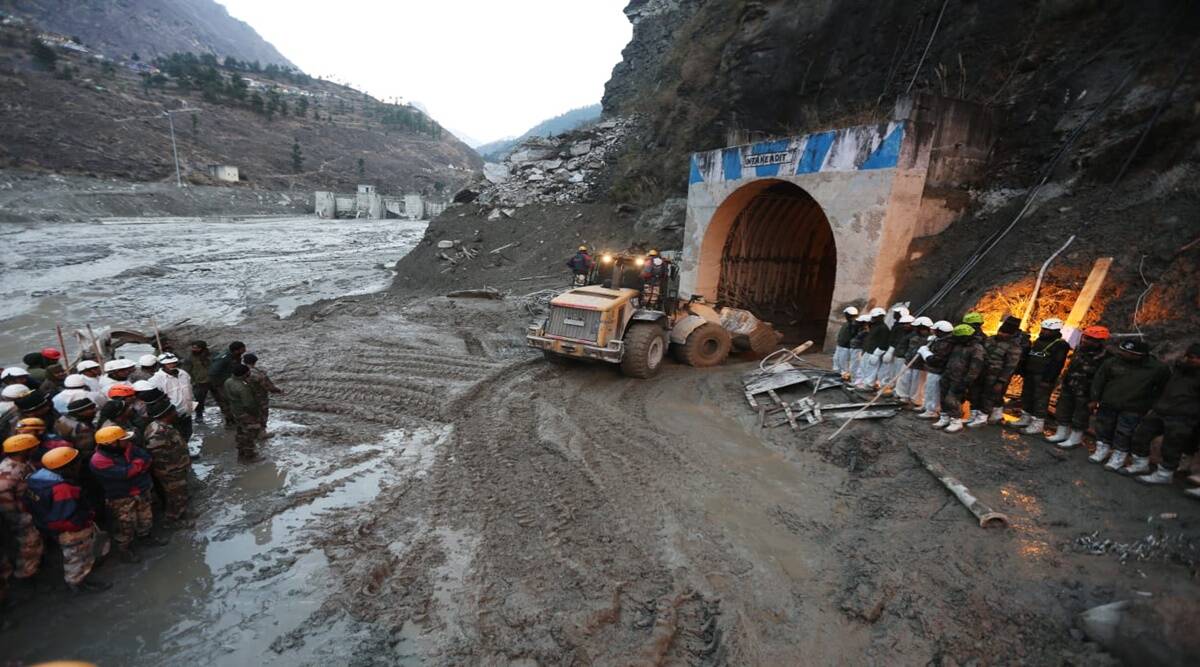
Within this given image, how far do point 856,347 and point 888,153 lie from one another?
3.69 m

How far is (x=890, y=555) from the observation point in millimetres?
4848

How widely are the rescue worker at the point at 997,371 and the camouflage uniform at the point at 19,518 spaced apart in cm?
965

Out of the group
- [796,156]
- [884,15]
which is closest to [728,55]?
[884,15]

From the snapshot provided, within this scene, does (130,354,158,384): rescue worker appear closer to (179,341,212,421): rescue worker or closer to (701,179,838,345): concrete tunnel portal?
(179,341,212,421): rescue worker

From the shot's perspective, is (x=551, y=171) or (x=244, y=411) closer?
(x=244, y=411)

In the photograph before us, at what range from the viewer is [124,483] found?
4.69m

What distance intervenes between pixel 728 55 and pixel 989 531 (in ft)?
57.7

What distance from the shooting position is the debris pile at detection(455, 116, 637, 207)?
79.9 ft

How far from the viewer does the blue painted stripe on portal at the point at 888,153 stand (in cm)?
933

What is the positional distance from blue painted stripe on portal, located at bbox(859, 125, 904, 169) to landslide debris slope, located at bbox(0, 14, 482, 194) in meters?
58.6

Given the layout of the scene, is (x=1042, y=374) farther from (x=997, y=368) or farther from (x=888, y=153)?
(x=888, y=153)

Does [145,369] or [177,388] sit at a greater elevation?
[145,369]

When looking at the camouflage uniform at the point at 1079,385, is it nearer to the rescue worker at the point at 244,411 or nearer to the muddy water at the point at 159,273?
the rescue worker at the point at 244,411

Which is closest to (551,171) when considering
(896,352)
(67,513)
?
(896,352)
